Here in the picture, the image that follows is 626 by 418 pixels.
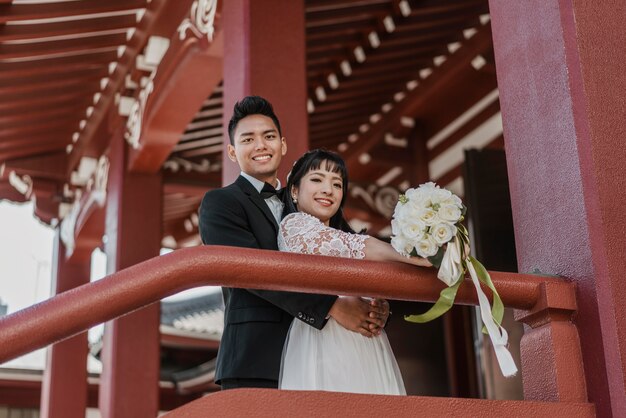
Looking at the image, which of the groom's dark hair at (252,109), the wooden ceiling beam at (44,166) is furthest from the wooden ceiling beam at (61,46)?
the groom's dark hair at (252,109)

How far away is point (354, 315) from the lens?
2.41m

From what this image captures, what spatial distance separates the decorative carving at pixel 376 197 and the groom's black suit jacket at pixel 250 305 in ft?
16.9

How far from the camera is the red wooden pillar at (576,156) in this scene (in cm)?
231

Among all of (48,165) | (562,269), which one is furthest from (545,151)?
(48,165)

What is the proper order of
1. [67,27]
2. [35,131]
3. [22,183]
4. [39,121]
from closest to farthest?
1. [67,27]
2. [39,121]
3. [35,131]
4. [22,183]

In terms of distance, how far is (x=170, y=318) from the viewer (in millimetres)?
13070

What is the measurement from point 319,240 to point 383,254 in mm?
178

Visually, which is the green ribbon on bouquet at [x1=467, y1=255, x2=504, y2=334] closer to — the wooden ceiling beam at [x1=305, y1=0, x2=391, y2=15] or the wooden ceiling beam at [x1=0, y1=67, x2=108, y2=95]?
the wooden ceiling beam at [x1=305, y1=0, x2=391, y2=15]

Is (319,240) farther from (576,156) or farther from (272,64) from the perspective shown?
(272,64)

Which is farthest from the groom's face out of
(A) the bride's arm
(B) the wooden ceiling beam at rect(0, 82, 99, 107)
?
(B) the wooden ceiling beam at rect(0, 82, 99, 107)

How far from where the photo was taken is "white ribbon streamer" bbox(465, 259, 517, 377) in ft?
7.15

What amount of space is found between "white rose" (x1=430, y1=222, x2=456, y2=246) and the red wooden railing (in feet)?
0.43

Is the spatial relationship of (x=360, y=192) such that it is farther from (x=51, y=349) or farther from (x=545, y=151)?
(x=545, y=151)

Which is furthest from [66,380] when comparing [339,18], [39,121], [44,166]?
[339,18]
